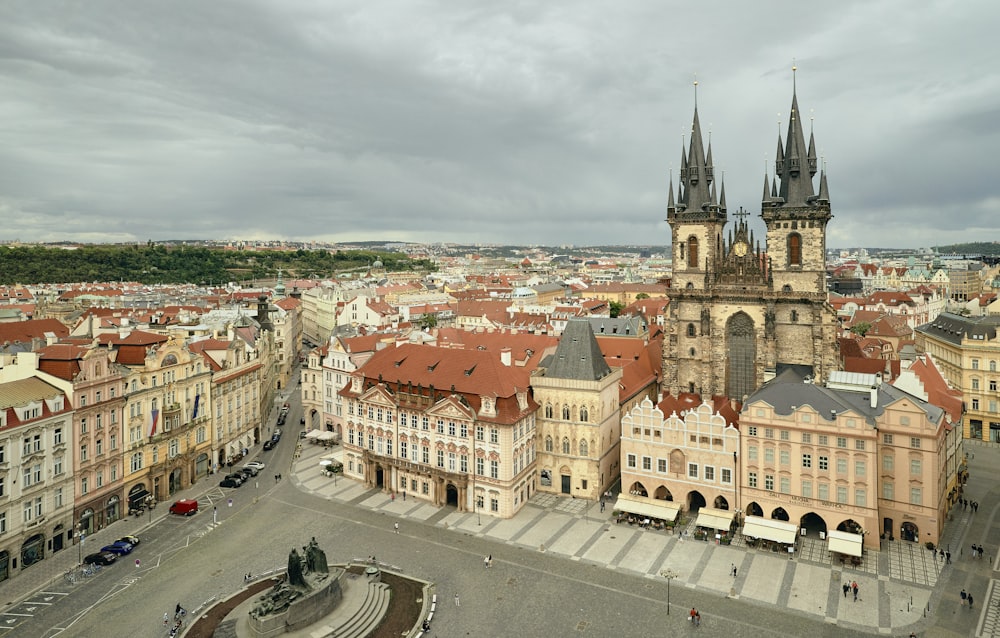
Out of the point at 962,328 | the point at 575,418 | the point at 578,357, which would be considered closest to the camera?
the point at 575,418

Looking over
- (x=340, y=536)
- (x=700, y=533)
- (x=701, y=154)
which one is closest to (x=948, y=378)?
Answer: (x=701, y=154)

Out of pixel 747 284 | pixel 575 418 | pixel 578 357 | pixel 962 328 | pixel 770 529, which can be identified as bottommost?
pixel 770 529

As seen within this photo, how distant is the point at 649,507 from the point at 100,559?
1821 inches

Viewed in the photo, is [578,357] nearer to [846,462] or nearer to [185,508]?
[846,462]

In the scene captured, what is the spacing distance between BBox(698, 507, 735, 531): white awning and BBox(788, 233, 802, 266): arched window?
32954 mm

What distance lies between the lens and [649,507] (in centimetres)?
6034

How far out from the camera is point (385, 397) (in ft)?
226

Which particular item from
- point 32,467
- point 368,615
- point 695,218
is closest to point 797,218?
point 695,218

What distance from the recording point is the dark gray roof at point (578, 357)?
66.2 m

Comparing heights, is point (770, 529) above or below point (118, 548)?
above

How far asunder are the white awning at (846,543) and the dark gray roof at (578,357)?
79.9ft

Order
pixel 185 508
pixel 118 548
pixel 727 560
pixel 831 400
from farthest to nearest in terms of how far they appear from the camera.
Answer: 1. pixel 185 508
2. pixel 831 400
3. pixel 118 548
4. pixel 727 560

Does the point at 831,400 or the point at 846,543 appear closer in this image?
the point at 846,543

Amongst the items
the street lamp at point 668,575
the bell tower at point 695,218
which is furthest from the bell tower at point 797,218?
the street lamp at point 668,575
